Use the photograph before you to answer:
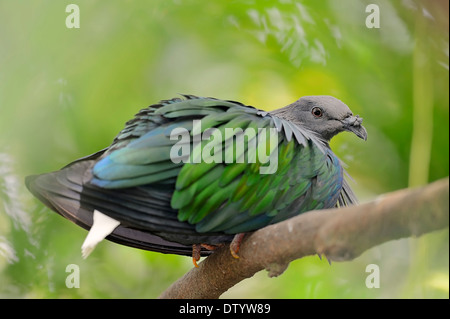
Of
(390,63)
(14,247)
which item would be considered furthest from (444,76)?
(14,247)

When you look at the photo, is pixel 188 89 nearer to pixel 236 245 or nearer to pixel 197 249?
pixel 197 249

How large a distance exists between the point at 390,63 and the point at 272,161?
1510 millimetres

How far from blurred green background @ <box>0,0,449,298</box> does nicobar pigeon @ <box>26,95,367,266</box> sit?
1025 mm

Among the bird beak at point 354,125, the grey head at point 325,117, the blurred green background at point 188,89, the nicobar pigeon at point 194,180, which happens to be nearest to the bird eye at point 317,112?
the grey head at point 325,117

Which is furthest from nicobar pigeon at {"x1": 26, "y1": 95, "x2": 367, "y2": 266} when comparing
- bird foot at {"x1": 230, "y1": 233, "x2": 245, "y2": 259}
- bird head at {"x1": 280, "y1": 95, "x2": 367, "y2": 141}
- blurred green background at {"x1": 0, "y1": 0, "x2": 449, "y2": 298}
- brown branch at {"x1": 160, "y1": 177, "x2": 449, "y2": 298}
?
blurred green background at {"x1": 0, "y1": 0, "x2": 449, "y2": 298}

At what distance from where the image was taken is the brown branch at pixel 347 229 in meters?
1.31

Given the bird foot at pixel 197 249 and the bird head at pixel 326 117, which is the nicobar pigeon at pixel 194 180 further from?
the bird head at pixel 326 117

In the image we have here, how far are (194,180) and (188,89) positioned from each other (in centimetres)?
147

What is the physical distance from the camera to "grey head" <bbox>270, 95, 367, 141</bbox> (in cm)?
245

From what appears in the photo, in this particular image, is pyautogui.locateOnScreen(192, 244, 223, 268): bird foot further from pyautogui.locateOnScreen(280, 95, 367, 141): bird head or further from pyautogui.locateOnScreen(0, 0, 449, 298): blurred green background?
pyautogui.locateOnScreen(0, 0, 449, 298): blurred green background

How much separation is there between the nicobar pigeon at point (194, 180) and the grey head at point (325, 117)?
274 millimetres
